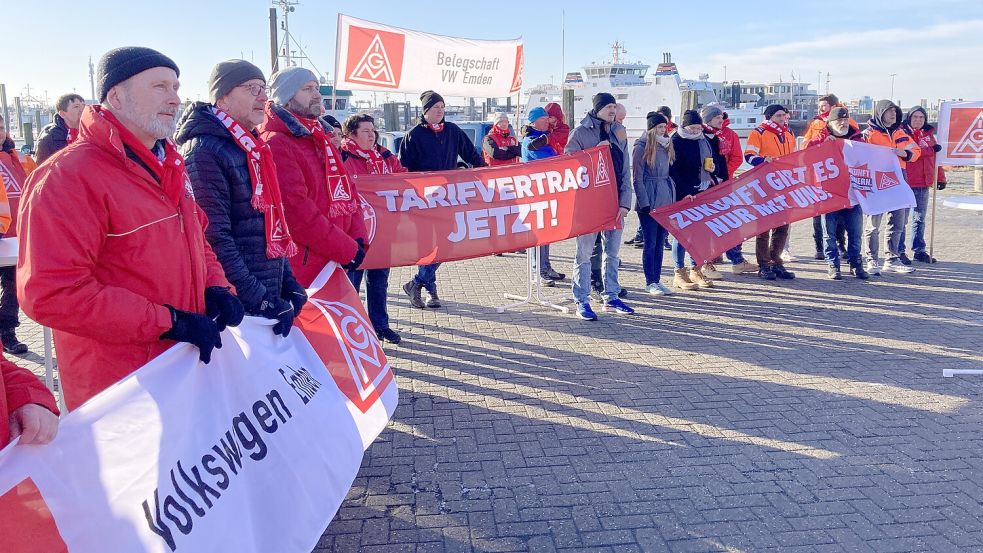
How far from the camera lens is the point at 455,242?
23.2 ft

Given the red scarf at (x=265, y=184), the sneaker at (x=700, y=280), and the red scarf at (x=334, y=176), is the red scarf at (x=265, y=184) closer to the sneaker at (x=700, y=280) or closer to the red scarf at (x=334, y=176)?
the red scarf at (x=334, y=176)

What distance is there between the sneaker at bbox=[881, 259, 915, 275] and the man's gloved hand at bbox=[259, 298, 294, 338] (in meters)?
8.72

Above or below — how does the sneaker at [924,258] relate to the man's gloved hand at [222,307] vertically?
below

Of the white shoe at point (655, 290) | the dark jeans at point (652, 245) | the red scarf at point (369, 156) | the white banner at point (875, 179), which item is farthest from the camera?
the white banner at point (875, 179)

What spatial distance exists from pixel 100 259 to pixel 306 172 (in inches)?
80.3

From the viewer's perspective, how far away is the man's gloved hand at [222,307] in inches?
113

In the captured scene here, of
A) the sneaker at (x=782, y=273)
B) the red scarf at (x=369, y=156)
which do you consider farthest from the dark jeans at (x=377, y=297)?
the sneaker at (x=782, y=273)

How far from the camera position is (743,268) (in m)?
9.77

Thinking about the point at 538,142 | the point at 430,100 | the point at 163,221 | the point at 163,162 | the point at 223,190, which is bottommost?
the point at 163,221

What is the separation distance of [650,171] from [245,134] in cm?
563

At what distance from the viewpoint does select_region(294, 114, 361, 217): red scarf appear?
4.58m

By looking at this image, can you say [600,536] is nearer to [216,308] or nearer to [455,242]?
[216,308]

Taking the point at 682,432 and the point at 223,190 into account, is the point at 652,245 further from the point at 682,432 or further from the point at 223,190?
the point at 223,190

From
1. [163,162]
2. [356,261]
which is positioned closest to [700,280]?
[356,261]
